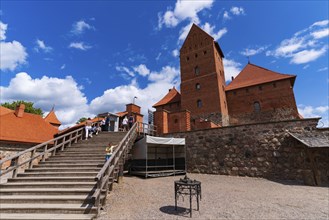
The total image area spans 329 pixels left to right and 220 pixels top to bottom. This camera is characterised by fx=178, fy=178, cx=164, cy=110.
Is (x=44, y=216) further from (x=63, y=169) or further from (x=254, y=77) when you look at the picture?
(x=254, y=77)

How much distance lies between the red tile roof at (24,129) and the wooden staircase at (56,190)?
952 cm

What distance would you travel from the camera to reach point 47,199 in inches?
188

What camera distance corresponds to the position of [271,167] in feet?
32.0

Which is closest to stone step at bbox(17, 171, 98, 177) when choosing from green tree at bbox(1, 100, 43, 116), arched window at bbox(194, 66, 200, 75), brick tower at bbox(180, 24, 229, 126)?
brick tower at bbox(180, 24, 229, 126)

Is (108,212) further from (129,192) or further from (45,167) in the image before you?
(45,167)

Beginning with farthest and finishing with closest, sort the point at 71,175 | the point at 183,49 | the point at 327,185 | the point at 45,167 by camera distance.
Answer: the point at 183,49 → the point at 327,185 → the point at 45,167 → the point at 71,175

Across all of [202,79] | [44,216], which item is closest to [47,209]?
[44,216]

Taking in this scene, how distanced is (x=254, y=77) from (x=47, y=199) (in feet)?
86.4

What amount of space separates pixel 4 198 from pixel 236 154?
1062 centimetres

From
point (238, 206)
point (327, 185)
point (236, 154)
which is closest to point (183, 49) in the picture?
point (236, 154)

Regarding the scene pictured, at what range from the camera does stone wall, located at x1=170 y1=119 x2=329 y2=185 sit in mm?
9227

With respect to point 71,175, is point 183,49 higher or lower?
higher

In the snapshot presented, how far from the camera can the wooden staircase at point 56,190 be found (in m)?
4.36

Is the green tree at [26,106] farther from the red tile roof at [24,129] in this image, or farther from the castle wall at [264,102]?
the castle wall at [264,102]
